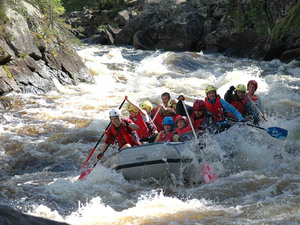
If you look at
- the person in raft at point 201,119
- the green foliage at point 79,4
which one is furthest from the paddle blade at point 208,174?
the green foliage at point 79,4

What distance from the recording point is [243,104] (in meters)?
8.36

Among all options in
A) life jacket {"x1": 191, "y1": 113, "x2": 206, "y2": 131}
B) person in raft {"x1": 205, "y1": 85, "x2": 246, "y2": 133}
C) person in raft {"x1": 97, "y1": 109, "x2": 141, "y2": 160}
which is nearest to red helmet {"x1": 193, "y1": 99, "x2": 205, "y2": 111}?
life jacket {"x1": 191, "y1": 113, "x2": 206, "y2": 131}

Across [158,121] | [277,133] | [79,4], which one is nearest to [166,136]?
[158,121]

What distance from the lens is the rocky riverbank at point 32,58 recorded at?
39.7 feet

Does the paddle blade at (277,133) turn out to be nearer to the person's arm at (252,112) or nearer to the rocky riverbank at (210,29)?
the person's arm at (252,112)

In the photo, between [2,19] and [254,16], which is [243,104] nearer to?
[2,19]

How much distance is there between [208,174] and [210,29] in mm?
20559

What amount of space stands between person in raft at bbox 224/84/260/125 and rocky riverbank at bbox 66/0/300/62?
11.6 meters

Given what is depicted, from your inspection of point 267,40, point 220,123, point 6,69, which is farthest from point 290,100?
point 267,40

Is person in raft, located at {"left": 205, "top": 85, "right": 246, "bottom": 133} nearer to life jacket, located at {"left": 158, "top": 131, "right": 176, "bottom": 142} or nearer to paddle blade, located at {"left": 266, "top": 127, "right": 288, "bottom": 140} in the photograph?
paddle blade, located at {"left": 266, "top": 127, "right": 288, "bottom": 140}

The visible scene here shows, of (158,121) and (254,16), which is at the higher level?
(158,121)

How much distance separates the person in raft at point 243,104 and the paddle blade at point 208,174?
7.79ft

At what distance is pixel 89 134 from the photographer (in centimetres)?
945

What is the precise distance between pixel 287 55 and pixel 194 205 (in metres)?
15.8
